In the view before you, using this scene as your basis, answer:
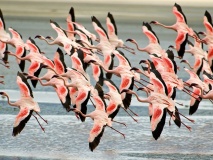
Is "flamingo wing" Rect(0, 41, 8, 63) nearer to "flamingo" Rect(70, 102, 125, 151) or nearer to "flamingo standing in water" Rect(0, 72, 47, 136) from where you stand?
"flamingo standing in water" Rect(0, 72, 47, 136)

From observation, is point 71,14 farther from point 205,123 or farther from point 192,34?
point 205,123

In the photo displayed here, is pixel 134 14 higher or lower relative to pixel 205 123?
lower

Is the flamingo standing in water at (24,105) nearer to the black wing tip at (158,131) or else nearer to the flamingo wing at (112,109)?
the flamingo wing at (112,109)

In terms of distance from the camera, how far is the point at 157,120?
38.5ft

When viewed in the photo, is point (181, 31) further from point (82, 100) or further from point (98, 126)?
point (98, 126)

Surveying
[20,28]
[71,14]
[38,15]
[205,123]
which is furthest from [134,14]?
[205,123]

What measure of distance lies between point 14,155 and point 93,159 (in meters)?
0.91

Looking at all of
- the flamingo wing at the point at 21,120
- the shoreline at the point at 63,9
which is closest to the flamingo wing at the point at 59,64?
the flamingo wing at the point at 21,120

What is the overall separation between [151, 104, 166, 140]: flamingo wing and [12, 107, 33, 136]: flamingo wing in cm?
150

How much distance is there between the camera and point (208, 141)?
12391mm

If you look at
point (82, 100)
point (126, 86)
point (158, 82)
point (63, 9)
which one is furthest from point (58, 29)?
point (63, 9)

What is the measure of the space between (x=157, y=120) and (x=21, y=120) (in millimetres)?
1612

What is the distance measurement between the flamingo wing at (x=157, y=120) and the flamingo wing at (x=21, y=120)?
4.92ft

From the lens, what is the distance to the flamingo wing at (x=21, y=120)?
11680 millimetres
